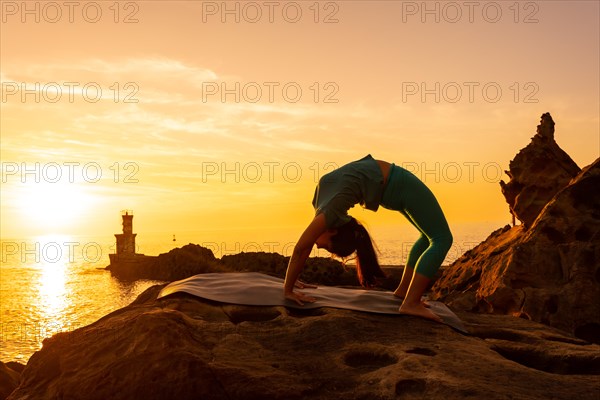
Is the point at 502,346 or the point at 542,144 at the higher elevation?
the point at 542,144

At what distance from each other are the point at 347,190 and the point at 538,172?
288 inches

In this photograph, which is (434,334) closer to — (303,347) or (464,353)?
(464,353)

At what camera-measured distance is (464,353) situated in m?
4.62

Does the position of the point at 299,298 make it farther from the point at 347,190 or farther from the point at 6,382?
the point at 6,382

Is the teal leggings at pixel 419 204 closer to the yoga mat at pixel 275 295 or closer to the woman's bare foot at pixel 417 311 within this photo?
the woman's bare foot at pixel 417 311

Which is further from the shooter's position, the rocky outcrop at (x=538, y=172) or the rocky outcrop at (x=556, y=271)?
the rocky outcrop at (x=538, y=172)

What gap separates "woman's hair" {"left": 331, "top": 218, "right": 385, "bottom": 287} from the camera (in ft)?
20.2

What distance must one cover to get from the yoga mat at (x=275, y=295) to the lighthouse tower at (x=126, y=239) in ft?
207

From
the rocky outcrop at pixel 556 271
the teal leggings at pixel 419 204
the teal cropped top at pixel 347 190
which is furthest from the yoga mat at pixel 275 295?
the rocky outcrop at pixel 556 271

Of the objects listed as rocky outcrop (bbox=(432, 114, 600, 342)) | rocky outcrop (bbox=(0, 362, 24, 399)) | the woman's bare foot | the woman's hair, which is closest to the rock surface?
the woman's bare foot

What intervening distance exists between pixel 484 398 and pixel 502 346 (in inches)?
80.1

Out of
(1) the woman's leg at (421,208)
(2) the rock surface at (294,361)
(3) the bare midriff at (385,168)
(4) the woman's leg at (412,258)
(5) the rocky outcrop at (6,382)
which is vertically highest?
(3) the bare midriff at (385,168)

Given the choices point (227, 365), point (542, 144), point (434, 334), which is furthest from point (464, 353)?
point (542, 144)

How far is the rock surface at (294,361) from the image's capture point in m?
3.85
